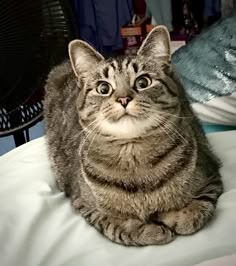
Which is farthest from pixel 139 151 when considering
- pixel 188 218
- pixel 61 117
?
pixel 61 117

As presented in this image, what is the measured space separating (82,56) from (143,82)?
0.16 metres

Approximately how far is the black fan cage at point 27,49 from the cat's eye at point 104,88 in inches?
17.0

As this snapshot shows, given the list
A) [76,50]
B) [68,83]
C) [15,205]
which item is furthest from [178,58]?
[15,205]

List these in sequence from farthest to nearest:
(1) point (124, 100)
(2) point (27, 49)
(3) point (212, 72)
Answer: (3) point (212, 72) → (2) point (27, 49) → (1) point (124, 100)

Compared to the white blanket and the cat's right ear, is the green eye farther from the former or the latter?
the white blanket

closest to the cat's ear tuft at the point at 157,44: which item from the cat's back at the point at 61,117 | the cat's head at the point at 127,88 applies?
the cat's head at the point at 127,88

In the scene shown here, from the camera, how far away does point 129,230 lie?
109 centimetres

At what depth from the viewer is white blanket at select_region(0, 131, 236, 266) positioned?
1007 mm

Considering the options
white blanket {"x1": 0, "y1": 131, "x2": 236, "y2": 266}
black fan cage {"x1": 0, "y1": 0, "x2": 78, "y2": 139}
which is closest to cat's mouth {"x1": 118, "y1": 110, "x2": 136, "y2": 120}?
white blanket {"x1": 0, "y1": 131, "x2": 236, "y2": 266}

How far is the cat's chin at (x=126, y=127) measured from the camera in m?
1.04

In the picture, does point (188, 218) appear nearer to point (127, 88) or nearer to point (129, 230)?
point (129, 230)

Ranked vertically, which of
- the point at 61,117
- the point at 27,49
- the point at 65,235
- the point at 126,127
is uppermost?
the point at 27,49

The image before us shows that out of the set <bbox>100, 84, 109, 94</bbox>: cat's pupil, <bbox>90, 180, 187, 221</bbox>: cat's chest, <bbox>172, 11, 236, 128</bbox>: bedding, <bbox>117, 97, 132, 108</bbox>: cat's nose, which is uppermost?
<bbox>100, 84, 109, 94</bbox>: cat's pupil

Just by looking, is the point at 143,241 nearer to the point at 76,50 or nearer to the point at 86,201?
the point at 86,201
